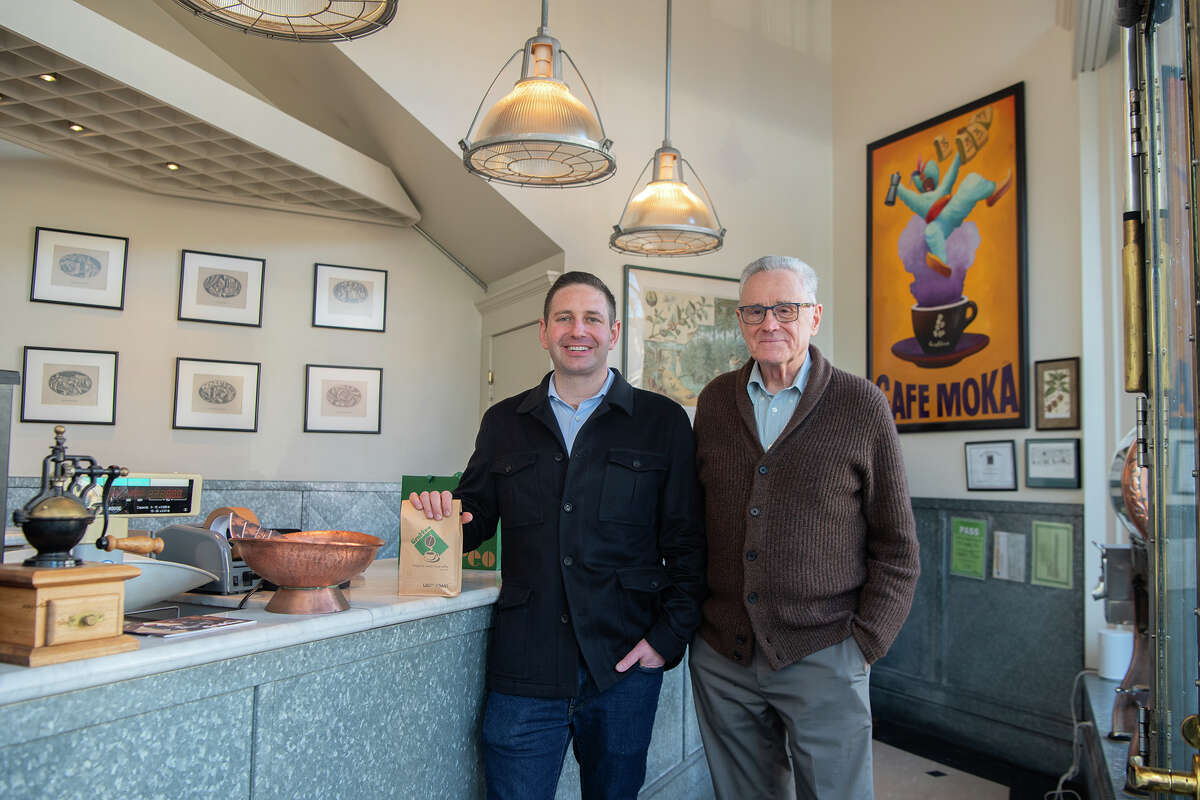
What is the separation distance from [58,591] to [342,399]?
5.00 m

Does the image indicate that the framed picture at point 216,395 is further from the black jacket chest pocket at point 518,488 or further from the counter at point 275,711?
the black jacket chest pocket at point 518,488

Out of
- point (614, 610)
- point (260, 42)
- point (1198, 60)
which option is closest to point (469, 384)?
point (260, 42)

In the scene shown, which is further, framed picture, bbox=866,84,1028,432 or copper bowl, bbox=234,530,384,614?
framed picture, bbox=866,84,1028,432

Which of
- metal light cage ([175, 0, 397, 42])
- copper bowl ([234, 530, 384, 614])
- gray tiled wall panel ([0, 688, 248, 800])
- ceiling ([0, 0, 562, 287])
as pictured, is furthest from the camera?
ceiling ([0, 0, 562, 287])

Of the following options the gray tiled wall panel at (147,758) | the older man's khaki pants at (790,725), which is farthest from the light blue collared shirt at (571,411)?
the gray tiled wall panel at (147,758)

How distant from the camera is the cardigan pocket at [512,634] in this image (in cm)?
220

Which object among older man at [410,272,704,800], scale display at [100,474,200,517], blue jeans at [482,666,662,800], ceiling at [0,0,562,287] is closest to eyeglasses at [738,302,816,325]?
older man at [410,272,704,800]

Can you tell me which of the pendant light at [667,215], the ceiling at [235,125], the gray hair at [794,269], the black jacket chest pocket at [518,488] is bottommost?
the black jacket chest pocket at [518,488]

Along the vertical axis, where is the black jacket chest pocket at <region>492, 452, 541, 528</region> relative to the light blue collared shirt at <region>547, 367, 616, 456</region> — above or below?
below

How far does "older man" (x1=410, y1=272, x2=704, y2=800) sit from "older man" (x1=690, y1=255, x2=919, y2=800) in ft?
0.41

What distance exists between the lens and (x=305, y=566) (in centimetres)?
193

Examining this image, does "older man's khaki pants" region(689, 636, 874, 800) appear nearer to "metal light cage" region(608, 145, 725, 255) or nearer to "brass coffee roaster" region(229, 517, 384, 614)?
"brass coffee roaster" region(229, 517, 384, 614)

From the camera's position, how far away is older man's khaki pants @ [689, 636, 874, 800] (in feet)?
6.98

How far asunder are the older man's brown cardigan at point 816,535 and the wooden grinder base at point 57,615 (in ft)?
4.55
